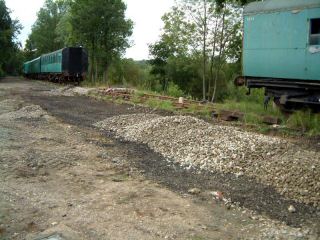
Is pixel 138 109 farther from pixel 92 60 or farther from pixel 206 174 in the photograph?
pixel 92 60

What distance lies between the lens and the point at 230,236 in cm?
504

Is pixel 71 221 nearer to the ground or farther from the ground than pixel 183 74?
nearer to the ground

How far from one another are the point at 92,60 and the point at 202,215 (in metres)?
37.1

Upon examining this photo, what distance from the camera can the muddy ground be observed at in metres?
5.14

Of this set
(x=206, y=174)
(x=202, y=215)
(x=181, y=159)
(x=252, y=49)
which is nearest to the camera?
(x=202, y=215)

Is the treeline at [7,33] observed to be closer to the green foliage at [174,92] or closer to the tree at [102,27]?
the tree at [102,27]

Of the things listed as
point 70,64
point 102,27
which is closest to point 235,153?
point 70,64

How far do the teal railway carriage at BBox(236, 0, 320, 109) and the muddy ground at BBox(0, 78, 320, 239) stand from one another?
509 cm

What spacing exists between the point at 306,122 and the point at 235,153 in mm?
3579

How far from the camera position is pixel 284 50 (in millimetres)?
12180

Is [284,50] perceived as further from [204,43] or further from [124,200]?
[204,43]

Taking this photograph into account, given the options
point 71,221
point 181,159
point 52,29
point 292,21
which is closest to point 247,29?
point 292,21

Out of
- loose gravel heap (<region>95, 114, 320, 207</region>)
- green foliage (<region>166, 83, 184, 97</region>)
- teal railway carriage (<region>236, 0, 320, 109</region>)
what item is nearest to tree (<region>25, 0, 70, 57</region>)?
green foliage (<region>166, 83, 184, 97</region>)

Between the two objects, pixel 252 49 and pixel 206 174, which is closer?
pixel 206 174
